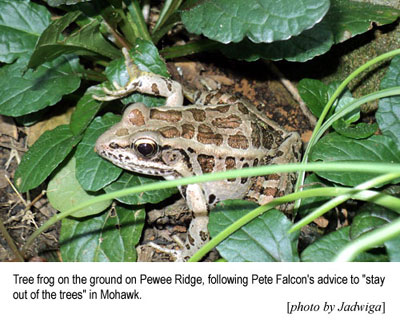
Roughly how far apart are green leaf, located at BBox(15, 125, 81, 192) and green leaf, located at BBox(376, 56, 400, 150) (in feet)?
6.86

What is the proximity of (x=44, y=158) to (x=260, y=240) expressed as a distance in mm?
1664

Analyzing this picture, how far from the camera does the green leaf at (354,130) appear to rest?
2.93 metres

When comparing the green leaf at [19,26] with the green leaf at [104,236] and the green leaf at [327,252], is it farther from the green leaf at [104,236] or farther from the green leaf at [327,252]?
the green leaf at [327,252]

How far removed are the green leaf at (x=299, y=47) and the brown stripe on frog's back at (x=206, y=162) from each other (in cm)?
79

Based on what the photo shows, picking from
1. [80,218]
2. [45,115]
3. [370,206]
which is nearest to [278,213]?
[370,206]

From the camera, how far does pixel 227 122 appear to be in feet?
11.2

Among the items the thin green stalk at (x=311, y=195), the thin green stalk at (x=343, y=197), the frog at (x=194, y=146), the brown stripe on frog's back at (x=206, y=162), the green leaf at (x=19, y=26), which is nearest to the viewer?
the thin green stalk at (x=343, y=197)

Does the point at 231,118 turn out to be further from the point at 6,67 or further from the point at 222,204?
the point at 6,67

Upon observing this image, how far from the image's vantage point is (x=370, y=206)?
2680 mm

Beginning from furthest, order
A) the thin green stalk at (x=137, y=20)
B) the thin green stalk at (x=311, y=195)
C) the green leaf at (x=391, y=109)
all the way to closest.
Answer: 1. the thin green stalk at (x=137, y=20)
2. the green leaf at (x=391, y=109)
3. the thin green stalk at (x=311, y=195)

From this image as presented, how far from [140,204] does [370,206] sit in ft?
5.04

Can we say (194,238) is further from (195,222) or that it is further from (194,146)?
(194,146)

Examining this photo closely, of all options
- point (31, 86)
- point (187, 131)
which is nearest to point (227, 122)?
point (187, 131)

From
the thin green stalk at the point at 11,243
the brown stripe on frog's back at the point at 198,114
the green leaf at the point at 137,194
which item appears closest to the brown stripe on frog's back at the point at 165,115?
the brown stripe on frog's back at the point at 198,114
